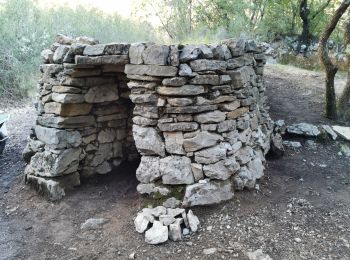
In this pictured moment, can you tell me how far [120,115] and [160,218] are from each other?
1809 millimetres

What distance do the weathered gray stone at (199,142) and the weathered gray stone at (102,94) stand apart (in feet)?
4.53

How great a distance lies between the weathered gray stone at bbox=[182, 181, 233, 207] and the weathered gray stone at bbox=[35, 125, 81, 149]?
63.4 inches

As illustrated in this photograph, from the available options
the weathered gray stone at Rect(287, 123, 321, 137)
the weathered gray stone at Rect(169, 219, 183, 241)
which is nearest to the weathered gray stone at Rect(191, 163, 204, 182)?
the weathered gray stone at Rect(169, 219, 183, 241)

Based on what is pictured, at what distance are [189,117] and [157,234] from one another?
4.03ft

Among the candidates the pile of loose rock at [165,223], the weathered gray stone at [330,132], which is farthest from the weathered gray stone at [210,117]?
the weathered gray stone at [330,132]

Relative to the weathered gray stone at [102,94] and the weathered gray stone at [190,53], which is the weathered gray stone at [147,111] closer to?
the weathered gray stone at [190,53]

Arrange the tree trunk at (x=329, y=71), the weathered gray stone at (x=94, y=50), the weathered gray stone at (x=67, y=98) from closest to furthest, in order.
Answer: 1. the weathered gray stone at (x=94, y=50)
2. the weathered gray stone at (x=67, y=98)
3. the tree trunk at (x=329, y=71)

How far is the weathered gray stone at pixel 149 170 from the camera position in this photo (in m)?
3.86

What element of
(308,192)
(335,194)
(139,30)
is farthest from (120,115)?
(139,30)

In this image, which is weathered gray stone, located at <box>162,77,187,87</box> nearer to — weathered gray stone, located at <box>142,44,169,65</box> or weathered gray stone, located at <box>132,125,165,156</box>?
weathered gray stone, located at <box>142,44,169,65</box>

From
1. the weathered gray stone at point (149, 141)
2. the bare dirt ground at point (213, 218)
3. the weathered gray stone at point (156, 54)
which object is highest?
the weathered gray stone at point (156, 54)

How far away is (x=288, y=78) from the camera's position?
30.2ft

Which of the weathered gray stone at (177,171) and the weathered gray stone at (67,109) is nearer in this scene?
the weathered gray stone at (177,171)

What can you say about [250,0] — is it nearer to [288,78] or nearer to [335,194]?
[288,78]
